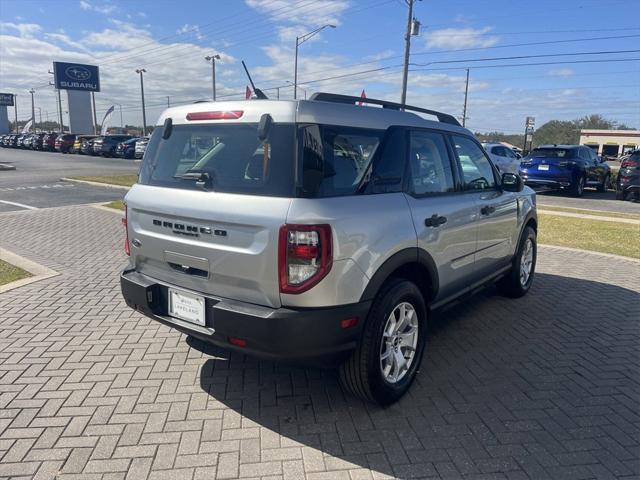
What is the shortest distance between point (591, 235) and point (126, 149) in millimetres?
34000

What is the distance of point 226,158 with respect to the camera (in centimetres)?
291

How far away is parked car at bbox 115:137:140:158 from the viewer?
35875mm

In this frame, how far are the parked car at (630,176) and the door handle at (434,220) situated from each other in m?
14.6

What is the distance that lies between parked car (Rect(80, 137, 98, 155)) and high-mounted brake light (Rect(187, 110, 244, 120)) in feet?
131

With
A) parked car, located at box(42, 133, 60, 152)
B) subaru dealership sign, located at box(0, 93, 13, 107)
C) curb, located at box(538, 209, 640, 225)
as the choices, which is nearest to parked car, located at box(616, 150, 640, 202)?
curb, located at box(538, 209, 640, 225)

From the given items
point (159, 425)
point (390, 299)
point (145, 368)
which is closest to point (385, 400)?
point (390, 299)

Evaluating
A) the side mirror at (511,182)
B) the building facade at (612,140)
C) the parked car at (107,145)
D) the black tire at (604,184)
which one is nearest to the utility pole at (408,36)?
the black tire at (604,184)

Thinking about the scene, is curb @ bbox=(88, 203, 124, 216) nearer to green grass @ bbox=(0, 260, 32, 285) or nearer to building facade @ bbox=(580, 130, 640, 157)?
green grass @ bbox=(0, 260, 32, 285)

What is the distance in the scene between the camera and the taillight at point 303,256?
8.23ft

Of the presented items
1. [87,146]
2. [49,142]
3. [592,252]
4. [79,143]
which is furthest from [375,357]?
[49,142]

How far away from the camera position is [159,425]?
114 inches

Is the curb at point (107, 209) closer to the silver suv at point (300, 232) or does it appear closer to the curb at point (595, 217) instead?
the silver suv at point (300, 232)

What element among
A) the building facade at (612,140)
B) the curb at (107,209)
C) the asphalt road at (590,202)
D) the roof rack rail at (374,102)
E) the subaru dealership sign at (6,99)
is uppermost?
the subaru dealership sign at (6,99)

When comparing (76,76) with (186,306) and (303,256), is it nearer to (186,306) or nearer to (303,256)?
(186,306)
